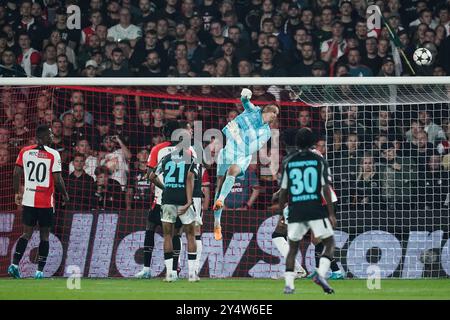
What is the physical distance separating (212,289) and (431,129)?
5.07m

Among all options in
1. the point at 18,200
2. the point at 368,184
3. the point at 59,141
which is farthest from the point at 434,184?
the point at 18,200

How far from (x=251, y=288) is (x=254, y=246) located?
9.60ft

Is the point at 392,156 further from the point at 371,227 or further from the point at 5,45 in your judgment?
the point at 5,45

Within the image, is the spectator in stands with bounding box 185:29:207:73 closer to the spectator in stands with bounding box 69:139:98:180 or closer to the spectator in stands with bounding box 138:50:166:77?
the spectator in stands with bounding box 138:50:166:77

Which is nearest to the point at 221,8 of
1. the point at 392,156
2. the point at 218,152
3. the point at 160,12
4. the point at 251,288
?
the point at 160,12

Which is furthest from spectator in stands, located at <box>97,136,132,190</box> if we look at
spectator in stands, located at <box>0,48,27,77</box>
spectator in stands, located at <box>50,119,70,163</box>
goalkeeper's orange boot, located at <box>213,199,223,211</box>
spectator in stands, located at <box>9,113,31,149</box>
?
spectator in stands, located at <box>0,48,27,77</box>

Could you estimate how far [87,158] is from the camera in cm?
1805

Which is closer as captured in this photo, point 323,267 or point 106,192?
point 323,267

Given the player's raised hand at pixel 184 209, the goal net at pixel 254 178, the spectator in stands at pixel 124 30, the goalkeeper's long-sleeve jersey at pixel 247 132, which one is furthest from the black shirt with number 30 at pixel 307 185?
the spectator in stands at pixel 124 30

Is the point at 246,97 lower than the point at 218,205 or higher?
higher

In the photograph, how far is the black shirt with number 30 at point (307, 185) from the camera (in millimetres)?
12742

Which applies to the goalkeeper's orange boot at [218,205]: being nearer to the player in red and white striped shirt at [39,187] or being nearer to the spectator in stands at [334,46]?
the player in red and white striped shirt at [39,187]

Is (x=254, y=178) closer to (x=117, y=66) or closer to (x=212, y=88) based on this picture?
(x=212, y=88)

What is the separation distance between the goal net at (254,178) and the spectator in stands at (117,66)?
3.72 ft
